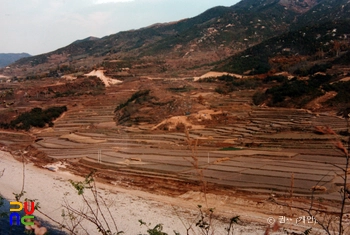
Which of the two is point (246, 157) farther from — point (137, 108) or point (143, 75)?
point (143, 75)

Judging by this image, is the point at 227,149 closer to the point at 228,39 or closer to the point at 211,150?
the point at 211,150

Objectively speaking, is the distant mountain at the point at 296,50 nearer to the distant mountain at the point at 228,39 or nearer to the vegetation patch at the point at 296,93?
the distant mountain at the point at 228,39

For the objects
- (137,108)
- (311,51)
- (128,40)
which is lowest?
(137,108)

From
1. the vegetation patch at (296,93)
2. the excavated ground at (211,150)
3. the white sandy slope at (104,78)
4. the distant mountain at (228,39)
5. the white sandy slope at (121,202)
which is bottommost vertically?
the white sandy slope at (121,202)

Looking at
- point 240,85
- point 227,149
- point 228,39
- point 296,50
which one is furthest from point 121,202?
point 228,39

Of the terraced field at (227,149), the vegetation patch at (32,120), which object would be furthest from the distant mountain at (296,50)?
the vegetation patch at (32,120)

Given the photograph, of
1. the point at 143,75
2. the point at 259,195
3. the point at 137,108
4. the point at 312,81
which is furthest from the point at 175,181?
the point at 143,75
